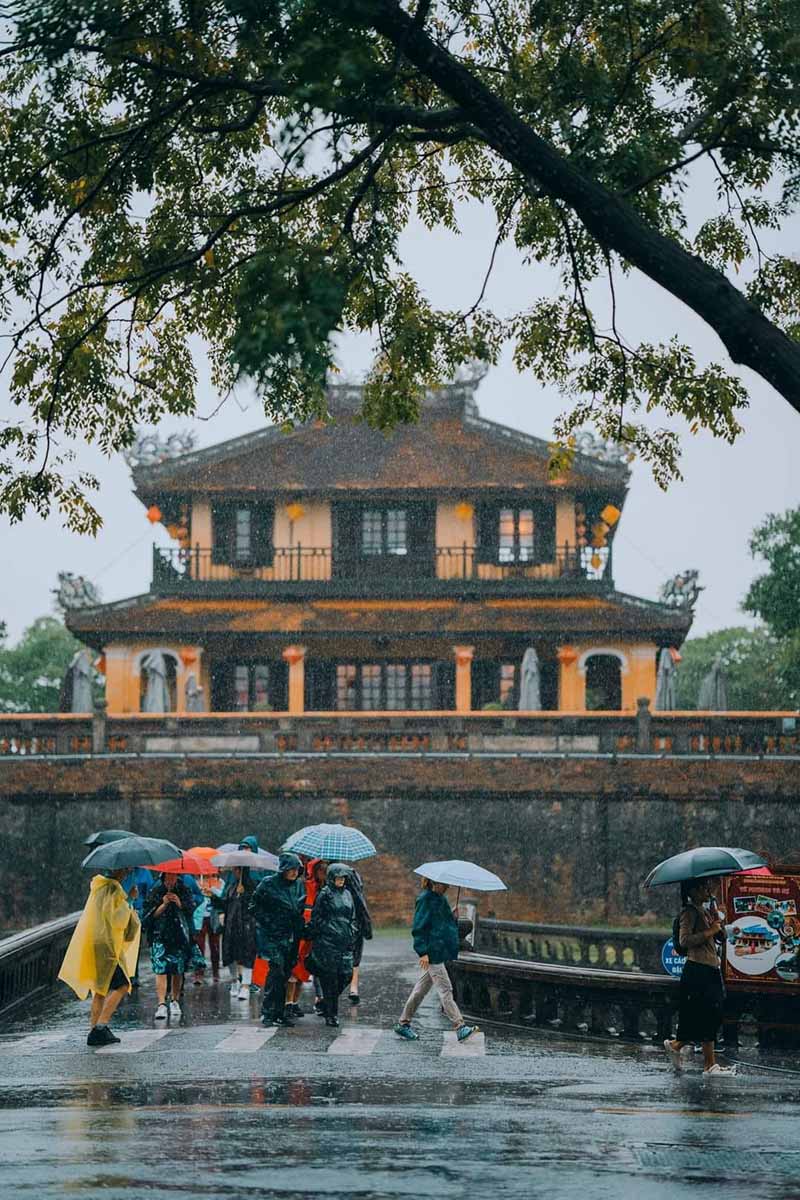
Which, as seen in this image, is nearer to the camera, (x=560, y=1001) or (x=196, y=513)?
(x=560, y=1001)

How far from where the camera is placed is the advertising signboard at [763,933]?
50.5ft

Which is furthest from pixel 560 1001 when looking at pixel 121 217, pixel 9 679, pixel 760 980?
pixel 9 679

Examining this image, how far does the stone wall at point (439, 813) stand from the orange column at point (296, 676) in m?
8.12

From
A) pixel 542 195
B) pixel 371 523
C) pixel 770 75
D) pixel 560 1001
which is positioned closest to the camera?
pixel 770 75

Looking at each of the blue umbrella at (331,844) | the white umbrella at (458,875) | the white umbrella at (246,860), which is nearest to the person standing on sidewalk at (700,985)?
the white umbrella at (458,875)

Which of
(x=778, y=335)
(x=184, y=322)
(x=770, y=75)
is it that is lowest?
(x=778, y=335)

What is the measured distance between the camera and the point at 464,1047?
1485 centimetres

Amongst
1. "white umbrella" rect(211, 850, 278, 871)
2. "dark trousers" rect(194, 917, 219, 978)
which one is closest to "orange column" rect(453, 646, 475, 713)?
"dark trousers" rect(194, 917, 219, 978)

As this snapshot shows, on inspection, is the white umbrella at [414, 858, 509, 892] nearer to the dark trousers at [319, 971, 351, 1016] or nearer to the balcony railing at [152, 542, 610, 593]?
the dark trousers at [319, 971, 351, 1016]

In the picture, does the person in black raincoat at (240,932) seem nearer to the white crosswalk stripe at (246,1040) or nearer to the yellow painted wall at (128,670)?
the white crosswalk stripe at (246,1040)

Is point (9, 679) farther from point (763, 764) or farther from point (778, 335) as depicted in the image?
point (778, 335)

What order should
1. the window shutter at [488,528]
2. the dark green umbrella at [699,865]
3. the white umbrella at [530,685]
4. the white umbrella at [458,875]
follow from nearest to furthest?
the dark green umbrella at [699,865], the white umbrella at [458,875], the white umbrella at [530,685], the window shutter at [488,528]

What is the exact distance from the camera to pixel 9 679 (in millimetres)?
72250

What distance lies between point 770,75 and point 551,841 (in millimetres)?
23205
